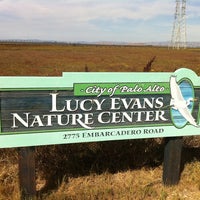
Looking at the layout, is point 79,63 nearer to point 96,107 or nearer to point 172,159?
point 172,159

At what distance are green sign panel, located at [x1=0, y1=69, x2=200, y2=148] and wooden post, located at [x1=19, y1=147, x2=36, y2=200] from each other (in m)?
0.11

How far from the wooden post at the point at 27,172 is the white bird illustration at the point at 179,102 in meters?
1.65

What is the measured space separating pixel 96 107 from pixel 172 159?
1191mm

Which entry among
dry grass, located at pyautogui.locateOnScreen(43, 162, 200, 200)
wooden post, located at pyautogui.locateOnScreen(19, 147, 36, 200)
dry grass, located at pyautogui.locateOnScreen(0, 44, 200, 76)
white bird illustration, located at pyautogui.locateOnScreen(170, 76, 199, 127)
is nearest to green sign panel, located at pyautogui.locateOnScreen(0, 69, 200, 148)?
white bird illustration, located at pyautogui.locateOnScreen(170, 76, 199, 127)

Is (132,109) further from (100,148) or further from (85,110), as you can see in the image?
(100,148)

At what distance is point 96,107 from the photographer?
3.68m

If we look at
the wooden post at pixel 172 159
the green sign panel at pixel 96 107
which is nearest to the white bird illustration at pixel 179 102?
the green sign panel at pixel 96 107

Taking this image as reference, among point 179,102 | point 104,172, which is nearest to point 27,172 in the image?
point 104,172

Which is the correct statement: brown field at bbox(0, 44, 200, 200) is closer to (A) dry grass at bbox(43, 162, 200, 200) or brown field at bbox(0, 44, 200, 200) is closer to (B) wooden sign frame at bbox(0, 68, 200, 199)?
(A) dry grass at bbox(43, 162, 200, 200)

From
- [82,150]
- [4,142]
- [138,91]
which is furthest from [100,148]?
[4,142]

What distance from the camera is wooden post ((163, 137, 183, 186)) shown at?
412cm

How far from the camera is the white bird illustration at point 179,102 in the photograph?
3.90 metres

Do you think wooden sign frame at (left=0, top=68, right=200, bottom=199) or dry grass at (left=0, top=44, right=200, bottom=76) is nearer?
wooden sign frame at (left=0, top=68, right=200, bottom=199)

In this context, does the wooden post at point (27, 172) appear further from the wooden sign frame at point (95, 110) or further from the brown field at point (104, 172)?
the brown field at point (104, 172)
